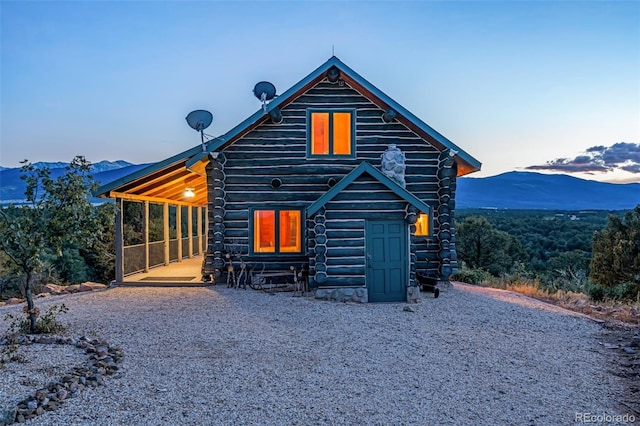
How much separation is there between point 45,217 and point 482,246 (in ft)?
79.5

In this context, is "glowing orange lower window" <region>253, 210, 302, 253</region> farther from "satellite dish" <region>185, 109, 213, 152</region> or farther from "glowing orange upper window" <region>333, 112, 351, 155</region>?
"satellite dish" <region>185, 109, 213, 152</region>

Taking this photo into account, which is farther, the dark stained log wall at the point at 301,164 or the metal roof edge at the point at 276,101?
→ the dark stained log wall at the point at 301,164

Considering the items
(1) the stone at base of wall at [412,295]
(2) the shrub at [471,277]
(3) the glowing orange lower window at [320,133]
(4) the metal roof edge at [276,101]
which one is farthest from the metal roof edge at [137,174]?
(2) the shrub at [471,277]

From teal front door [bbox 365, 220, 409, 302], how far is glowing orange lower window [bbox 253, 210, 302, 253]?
3.04 metres

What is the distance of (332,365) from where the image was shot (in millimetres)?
6422

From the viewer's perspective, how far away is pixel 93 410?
4.69 meters

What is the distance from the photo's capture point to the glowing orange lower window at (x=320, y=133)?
45.6ft

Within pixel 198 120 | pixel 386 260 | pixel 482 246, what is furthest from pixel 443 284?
pixel 482 246

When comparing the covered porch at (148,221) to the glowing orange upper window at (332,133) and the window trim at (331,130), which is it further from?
the glowing orange upper window at (332,133)

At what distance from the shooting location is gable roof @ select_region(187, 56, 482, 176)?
13164 mm

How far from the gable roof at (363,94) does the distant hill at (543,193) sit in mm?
124672

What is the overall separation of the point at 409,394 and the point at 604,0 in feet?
47.1

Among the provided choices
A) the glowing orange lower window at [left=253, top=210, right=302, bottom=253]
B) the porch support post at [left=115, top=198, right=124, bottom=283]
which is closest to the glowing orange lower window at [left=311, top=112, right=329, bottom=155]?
the glowing orange lower window at [left=253, top=210, right=302, bottom=253]

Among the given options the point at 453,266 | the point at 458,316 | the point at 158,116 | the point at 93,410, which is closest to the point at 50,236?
the point at 93,410
